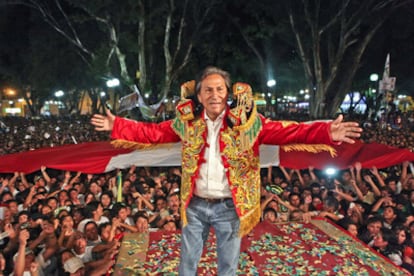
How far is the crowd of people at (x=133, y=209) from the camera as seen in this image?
5.57 meters

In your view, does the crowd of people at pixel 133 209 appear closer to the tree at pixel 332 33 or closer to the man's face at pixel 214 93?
the man's face at pixel 214 93

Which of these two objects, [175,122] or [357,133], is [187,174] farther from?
[357,133]

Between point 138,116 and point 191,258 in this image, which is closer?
point 191,258

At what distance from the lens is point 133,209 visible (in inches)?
309

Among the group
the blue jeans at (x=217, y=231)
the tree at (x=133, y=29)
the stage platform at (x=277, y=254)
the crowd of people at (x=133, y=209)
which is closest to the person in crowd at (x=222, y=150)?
the blue jeans at (x=217, y=231)

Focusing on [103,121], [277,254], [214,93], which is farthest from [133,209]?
[214,93]

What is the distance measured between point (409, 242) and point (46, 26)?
21.7 metres

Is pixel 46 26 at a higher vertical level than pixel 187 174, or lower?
higher

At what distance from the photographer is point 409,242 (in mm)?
5992

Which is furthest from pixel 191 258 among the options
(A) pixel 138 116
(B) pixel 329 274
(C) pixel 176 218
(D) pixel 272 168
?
(A) pixel 138 116

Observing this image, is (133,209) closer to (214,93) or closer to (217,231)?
(217,231)

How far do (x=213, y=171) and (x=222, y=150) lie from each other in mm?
192

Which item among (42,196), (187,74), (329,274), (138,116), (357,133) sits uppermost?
(187,74)

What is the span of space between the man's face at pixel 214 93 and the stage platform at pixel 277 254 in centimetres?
231
